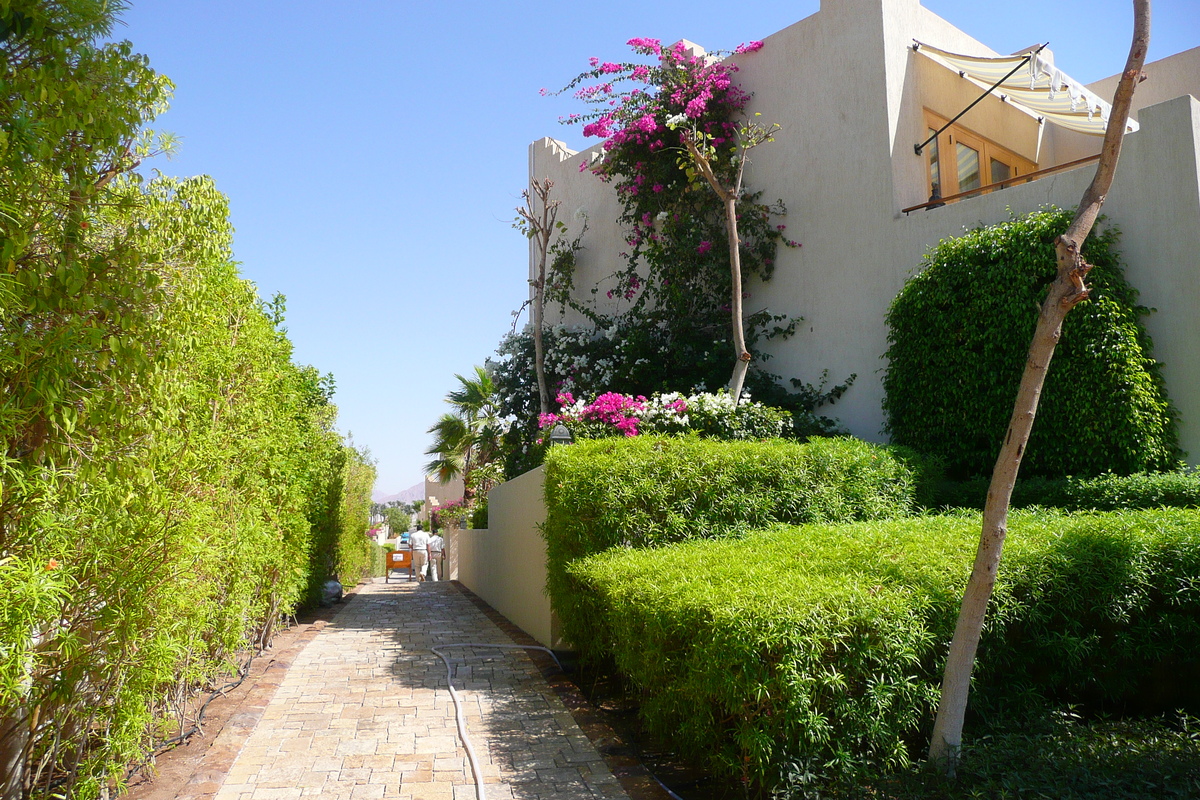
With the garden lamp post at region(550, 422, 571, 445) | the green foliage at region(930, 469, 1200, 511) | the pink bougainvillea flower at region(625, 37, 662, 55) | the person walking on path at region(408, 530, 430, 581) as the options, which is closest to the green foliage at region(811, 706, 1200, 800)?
the green foliage at region(930, 469, 1200, 511)

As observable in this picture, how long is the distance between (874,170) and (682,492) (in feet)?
20.2

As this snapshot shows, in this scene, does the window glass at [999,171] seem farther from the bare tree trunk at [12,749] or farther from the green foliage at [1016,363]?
the bare tree trunk at [12,749]

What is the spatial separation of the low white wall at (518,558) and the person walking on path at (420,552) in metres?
7.24

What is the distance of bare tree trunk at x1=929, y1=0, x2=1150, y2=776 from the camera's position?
11.8ft

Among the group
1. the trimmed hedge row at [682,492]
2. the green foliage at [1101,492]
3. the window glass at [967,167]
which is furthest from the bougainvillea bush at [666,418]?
the window glass at [967,167]

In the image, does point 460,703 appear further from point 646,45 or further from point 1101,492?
point 646,45

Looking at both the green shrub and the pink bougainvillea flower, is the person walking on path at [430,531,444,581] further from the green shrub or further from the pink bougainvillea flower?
the pink bougainvillea flower

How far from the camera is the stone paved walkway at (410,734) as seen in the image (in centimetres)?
453

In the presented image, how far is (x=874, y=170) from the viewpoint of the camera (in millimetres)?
10742

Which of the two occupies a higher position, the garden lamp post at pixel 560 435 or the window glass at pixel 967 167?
the window glass at pixel 967 167

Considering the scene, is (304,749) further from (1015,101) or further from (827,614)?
(1015,101)

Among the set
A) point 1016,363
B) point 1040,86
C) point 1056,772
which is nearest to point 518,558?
point 1016,363

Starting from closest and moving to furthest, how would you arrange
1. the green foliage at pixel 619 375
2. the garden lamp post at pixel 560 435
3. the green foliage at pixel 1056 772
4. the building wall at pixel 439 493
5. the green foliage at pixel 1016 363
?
the green foliage at pixel 1056 772 < the green foliage at pixel 1016 363 < the garden lamp post at pixel 560 435 < the green foliage at pixel 619 375 < the building wall at pixel 439 493

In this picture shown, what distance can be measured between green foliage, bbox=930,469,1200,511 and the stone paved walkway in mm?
4851
